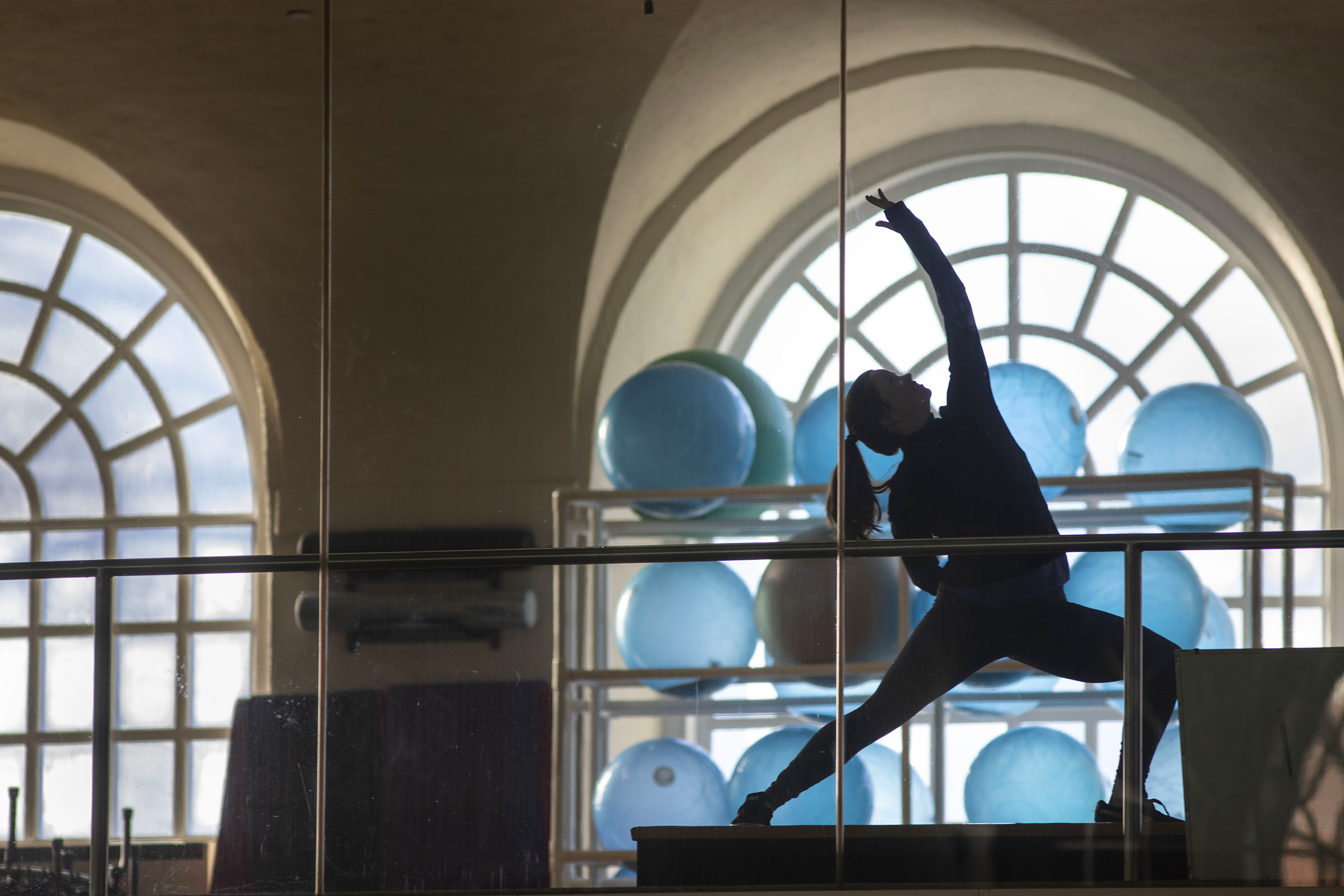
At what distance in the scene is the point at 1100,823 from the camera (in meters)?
2.98

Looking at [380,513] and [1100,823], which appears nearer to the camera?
[1100,823]

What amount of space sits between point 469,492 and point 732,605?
0.69 m

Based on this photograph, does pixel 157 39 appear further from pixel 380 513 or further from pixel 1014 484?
pixel 1014 484

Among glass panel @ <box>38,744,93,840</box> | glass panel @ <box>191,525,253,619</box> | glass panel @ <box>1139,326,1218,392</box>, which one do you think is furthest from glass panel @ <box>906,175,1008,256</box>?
glass panel @ <box>38,744,93,840</box>

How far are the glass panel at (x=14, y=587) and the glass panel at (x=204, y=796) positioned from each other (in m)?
0.57

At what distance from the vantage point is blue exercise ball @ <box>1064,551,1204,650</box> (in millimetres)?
2975

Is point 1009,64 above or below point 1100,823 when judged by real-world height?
above

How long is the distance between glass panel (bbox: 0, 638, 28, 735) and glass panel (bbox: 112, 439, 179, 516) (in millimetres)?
428

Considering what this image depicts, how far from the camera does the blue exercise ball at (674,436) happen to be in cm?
313

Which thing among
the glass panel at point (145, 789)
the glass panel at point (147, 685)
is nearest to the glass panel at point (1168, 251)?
the glass panel at point (147, 685)

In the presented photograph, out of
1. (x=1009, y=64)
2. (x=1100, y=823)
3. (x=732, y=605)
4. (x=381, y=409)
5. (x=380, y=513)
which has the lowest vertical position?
(x=1100, y=823)

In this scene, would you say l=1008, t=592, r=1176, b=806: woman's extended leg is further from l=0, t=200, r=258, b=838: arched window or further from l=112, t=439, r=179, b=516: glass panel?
l=112, t=439, r=179, b=516: glass panel

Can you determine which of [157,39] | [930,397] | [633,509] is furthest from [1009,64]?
[157,39]

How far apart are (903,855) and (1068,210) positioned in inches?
60.8
